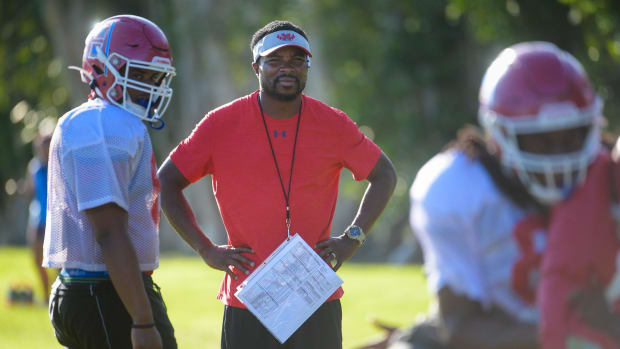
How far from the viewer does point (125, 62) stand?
149 inches

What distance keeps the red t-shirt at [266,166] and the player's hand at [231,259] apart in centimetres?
4

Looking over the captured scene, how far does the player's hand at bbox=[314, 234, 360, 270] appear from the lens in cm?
415

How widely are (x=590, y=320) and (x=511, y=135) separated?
58 centimetres

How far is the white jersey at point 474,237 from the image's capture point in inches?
110

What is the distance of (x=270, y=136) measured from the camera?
Answer: 13.9 ft

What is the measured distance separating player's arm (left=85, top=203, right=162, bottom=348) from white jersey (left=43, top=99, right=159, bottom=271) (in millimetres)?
57

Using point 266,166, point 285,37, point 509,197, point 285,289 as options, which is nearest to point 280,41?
point 285,37

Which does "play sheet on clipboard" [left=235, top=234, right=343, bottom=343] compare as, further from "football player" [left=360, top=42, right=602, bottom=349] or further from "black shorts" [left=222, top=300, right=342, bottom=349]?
"football player" [left=360, top=42, right=602, bottom=349]

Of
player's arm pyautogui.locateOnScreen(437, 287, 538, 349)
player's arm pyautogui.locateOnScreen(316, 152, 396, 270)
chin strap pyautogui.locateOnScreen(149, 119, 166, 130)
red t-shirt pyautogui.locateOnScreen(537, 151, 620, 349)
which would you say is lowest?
player's arm pyautogui.locateOnScreen(316, 152, 396, 270)

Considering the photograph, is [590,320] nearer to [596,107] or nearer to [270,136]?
[596,107]

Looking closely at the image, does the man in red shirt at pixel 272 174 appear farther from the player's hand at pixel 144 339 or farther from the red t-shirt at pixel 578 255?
the red t-shirt at pixel 578 255

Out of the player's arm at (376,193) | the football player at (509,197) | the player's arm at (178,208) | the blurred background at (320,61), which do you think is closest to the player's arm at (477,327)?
the football player at (509,197)

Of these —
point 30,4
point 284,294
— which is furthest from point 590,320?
point 30,4

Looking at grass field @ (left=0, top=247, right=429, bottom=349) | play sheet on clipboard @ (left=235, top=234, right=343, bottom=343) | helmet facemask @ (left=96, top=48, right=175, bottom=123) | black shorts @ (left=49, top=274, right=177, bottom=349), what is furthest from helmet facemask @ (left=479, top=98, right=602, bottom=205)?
grass field @ (left=0, top=247, right=429, bottom=349)
